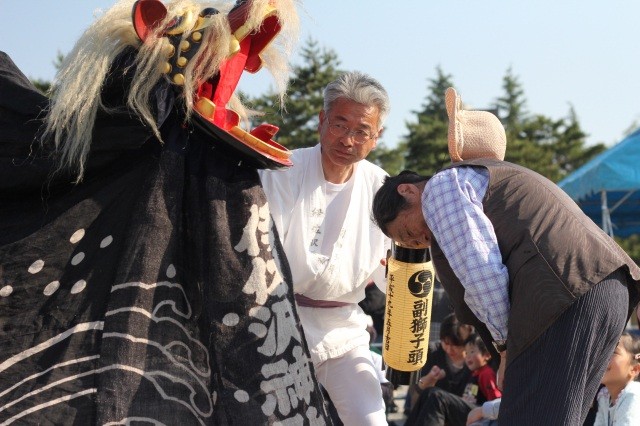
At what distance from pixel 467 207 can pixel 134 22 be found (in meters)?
1.22

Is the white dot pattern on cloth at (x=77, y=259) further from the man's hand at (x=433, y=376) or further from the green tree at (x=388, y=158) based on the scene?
the green tree at (x=388, y=158)

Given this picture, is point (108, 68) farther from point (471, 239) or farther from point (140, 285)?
point (471, 239)

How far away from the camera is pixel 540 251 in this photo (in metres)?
2.67

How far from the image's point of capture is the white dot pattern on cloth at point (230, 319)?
108 inches

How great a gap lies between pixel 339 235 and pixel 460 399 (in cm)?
240

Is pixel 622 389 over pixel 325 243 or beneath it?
beneath

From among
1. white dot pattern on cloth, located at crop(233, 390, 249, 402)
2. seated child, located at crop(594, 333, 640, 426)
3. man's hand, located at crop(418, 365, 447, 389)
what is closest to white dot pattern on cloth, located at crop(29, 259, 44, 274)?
white dot pattern on cloth, located at crop(233, 390, 249, 402)

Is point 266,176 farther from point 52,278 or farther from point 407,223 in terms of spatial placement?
point 52,278

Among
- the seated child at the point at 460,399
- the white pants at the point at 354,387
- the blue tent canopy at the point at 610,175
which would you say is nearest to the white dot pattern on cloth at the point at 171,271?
the white pants at the point at 354,387

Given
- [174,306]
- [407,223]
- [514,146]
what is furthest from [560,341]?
[514,146]

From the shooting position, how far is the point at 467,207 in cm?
276

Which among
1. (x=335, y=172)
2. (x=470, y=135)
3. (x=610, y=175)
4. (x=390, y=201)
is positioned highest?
(x=610, y=175)

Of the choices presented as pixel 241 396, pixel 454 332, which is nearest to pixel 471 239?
pixel 241 396

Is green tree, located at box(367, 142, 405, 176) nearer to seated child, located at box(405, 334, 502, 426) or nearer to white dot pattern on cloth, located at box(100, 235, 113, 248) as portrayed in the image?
seated child, located at box(405, 334, 502, 426)
